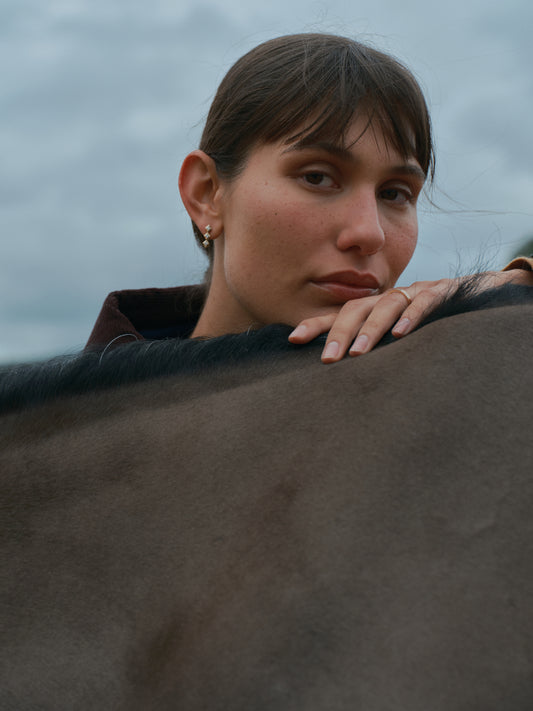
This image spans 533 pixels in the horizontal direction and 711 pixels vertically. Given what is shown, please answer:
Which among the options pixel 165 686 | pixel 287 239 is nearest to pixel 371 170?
pixel 287 239

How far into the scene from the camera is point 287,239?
4.68ft

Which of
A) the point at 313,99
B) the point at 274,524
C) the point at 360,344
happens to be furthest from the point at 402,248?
the point at 274,524

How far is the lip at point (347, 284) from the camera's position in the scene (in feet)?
4.62

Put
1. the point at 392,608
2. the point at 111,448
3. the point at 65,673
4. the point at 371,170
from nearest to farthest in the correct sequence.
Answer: the point at 392,608, the point at 65,673, the point at 111,448, the point at 371,170

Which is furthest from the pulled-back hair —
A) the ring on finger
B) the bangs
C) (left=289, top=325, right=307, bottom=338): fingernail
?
(left=289, top=325, right=307, bottom=338): fingernail

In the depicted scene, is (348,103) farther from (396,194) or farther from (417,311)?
(417,311)

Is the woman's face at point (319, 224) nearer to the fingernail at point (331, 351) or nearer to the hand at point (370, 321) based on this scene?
the hand at point (370, 321)

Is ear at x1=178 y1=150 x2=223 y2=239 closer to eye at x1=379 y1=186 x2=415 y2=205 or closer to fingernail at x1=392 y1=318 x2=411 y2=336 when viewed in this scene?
eye at x1=379 y1=186 x2=415 y2=205

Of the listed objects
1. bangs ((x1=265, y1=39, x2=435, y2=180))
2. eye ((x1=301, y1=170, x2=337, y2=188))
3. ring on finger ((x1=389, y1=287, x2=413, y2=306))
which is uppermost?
bangs ((x1=265, y1=39, x2=435, y2=180))

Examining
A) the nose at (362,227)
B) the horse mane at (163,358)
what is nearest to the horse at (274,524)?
the horse mane at (163,358)

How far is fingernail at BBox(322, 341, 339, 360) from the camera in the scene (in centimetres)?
94

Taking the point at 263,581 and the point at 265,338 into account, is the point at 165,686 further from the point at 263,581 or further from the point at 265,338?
the point at 265,338

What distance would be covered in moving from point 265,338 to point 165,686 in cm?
48

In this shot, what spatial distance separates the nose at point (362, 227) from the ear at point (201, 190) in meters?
0.39
